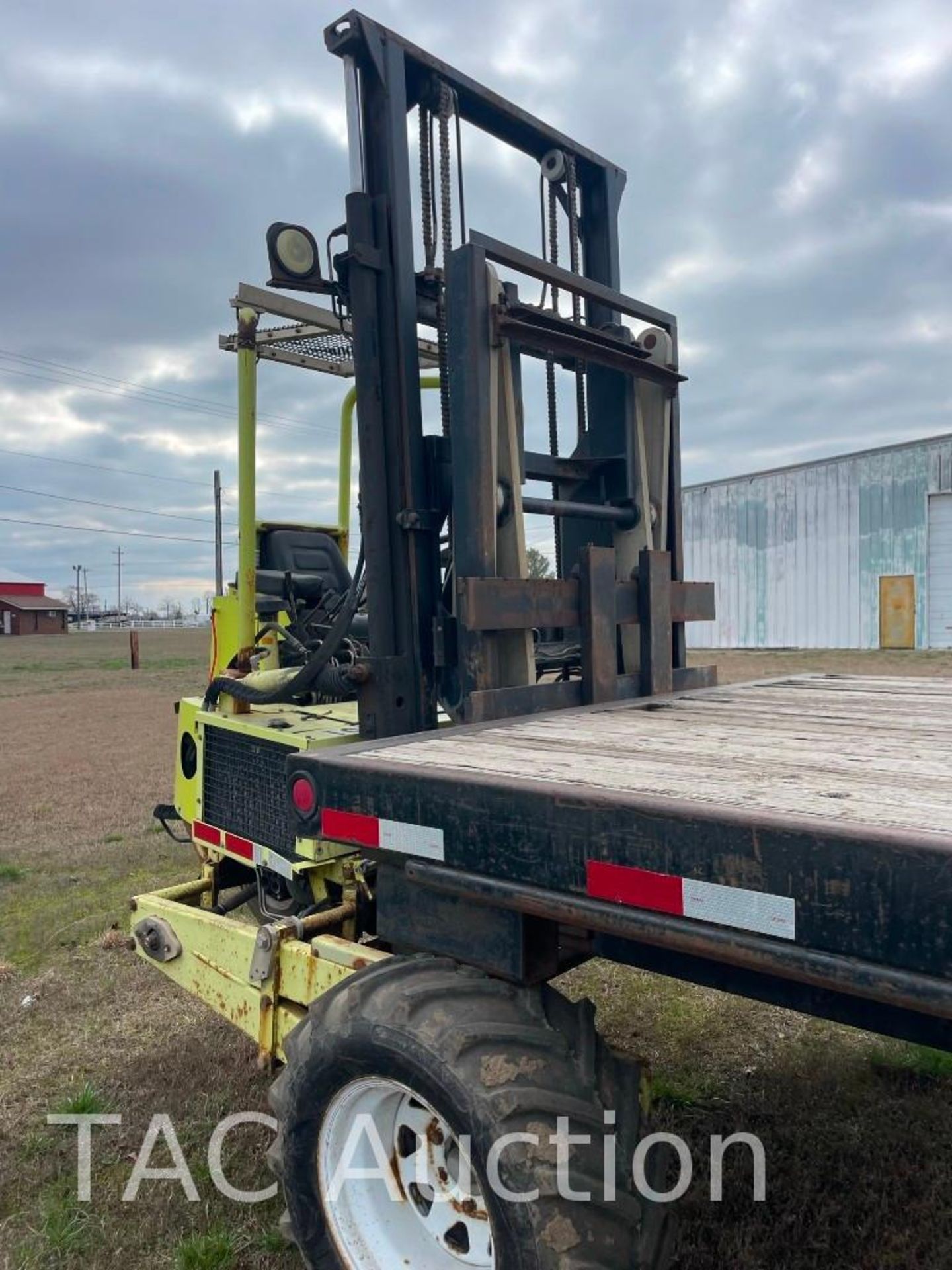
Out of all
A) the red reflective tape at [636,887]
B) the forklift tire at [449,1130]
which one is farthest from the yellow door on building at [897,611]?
the red reflective tape at [636,887]

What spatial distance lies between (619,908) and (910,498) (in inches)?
922

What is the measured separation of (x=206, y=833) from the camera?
386cm

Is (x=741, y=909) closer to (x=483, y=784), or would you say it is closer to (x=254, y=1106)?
(x=483, y=784)

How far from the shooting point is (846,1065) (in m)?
3.60

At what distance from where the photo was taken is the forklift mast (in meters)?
2.85

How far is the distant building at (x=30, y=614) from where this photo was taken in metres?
77.8

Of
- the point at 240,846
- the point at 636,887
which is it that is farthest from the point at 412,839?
the point at 240,846

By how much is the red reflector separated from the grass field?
1358 mm

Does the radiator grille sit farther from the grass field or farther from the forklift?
the grass field

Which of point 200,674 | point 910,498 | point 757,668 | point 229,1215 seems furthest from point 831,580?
point 229,1215

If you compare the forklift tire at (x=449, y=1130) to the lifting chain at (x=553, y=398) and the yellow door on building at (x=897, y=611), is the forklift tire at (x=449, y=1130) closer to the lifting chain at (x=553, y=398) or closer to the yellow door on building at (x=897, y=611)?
the lifting chain at (x=553, y=398)

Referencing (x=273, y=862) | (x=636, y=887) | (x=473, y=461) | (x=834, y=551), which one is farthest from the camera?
(x=834, y=551)

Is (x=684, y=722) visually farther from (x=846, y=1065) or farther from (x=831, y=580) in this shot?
(x=831, y=580)

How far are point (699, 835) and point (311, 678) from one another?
2.08 meters
